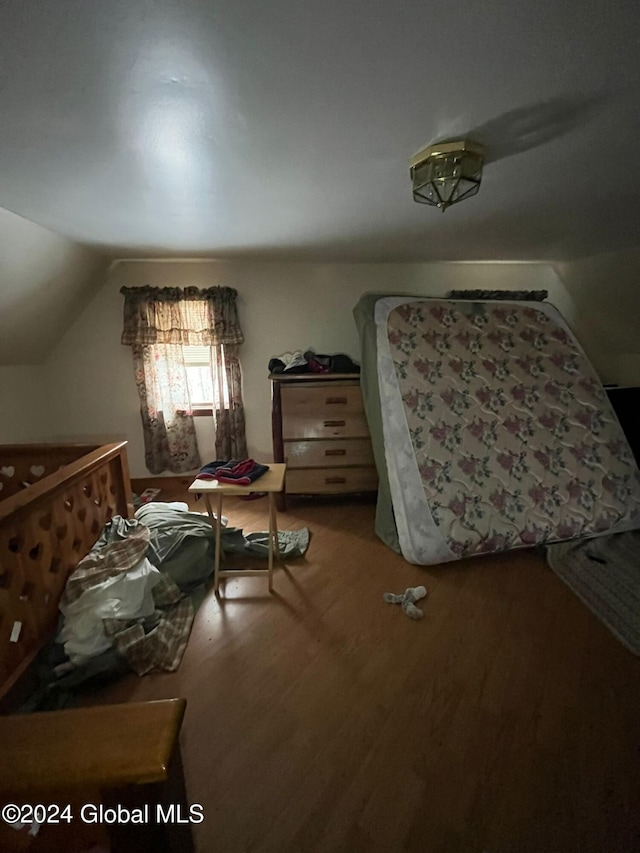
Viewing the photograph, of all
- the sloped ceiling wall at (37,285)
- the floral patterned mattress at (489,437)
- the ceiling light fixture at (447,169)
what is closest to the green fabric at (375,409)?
the floral patterned mattress at (489,437)

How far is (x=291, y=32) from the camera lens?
69cm

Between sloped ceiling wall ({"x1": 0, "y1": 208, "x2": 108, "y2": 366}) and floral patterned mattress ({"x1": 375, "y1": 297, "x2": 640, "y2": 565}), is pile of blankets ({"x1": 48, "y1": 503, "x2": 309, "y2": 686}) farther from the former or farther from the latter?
sloped ceiling wall ({"x1": 0, "y1": 208, "x2": 108, "y2": 366})

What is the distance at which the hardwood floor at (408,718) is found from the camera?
38.3 inches

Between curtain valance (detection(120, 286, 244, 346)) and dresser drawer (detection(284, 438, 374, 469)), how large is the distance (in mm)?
1022

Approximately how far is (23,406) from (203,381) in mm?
1297

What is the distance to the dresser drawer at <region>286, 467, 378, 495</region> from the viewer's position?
2.72 m

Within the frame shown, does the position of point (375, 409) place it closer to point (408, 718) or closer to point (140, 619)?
point (408, 718)

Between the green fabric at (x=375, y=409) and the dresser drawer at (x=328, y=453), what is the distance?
0.39m

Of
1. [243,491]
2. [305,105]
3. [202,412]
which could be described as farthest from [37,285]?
[305,105]

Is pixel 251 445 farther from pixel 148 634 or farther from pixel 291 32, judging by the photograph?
pixel 291 32

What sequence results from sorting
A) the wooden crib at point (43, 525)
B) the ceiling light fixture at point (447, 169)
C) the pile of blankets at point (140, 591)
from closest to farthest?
1. the ceiling light fixture at point (447, 169)
2. the wooden crib at point (43, 525)
3. the pile of blankets at point (140, 591)

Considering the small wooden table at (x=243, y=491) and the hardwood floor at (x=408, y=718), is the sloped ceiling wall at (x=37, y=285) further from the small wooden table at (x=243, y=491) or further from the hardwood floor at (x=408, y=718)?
the hardwood floor at (x=408, y=718)

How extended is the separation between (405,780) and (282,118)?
195cm

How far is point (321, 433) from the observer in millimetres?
2662
